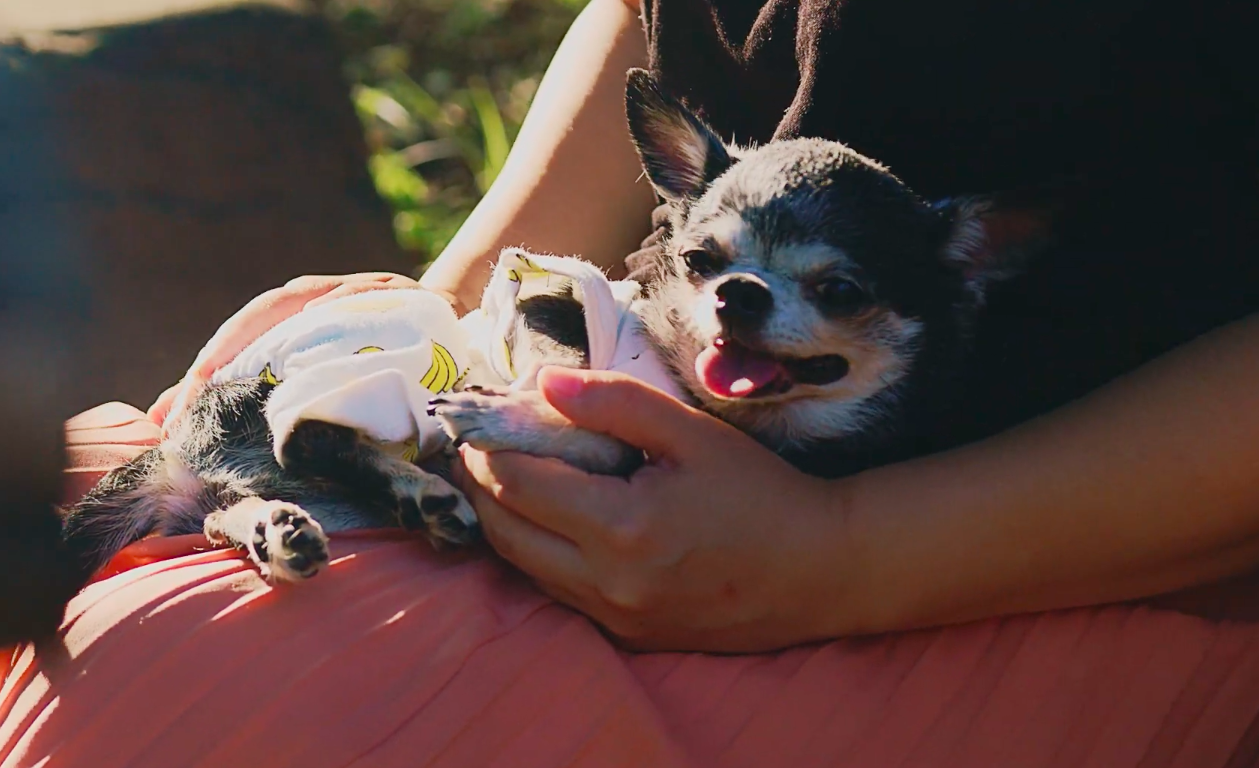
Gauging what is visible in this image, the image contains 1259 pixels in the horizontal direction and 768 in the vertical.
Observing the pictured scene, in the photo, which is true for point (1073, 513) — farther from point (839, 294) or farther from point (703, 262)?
point (703, 262)

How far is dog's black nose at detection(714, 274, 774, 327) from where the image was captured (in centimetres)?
146

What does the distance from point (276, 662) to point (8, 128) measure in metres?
2.74

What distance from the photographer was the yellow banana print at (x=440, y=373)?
1.60 m

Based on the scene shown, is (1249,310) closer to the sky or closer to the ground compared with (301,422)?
closer to the sky

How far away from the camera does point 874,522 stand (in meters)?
1.38

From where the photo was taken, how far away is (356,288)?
1953 mm

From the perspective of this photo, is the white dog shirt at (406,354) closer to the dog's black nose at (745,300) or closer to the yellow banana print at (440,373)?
the yellow banana print at (440,373)

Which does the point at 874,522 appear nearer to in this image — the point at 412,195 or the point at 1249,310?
the point at 1249,310

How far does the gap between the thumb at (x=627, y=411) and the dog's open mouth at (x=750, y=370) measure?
96 millimetres

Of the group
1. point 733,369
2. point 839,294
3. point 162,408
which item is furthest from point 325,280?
point 839,294

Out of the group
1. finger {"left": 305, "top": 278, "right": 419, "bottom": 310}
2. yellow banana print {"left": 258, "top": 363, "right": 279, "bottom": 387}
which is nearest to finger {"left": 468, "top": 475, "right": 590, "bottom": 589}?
yellow banana print {"left": 258, "top": 363, "right": 279, "bottom": 387}

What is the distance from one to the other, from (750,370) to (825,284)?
152 mm

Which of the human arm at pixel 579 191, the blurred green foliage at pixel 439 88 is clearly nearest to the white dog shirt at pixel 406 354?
the human arm at pixel 579 191

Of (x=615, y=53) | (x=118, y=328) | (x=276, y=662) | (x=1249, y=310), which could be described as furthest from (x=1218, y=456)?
(x=118, y=328)
